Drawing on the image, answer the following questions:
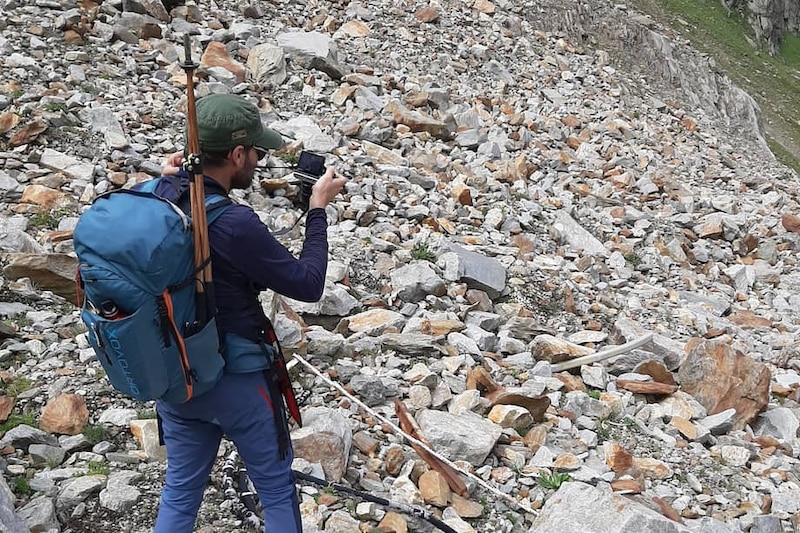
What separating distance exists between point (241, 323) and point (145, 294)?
492 millimetres

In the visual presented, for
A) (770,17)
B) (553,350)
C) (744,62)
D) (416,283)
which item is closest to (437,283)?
(416,283)

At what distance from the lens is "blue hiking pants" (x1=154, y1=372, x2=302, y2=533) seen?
3.03 m

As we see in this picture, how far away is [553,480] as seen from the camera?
5.12 meters

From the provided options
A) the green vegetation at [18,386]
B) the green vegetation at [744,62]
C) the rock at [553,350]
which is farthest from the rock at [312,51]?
the green vegetation at [744,62]

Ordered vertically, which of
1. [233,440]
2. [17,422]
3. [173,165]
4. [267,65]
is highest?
[173,165]

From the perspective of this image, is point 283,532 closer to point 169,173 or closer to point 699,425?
point 169,173

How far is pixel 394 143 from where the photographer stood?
1177cm

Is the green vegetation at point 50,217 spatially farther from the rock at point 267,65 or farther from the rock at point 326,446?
the rock at point 267,65

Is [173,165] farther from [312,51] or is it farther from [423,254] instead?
[312,51]

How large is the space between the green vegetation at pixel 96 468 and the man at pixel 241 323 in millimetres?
1315

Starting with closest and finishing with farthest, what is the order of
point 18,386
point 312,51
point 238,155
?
point 238,155 < point 18,386 < point 312,51

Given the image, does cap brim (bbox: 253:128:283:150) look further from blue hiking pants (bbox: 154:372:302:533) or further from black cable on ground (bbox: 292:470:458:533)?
black cable on ground (bbox: 292:470:458:533)

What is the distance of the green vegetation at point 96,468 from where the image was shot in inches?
170

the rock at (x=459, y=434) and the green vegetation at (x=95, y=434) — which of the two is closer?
the green vegetation at (x=95, y=434)
